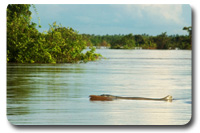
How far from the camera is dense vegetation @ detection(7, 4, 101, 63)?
63.0ft

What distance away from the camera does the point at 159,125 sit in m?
7.80

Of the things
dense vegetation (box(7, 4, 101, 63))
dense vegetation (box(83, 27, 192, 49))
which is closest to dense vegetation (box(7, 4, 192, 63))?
dense vegetation (box(7, 4, 101, 63))

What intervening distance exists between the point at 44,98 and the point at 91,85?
2867mm

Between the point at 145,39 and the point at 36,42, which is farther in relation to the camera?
the point at 36,42

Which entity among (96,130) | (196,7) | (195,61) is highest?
(196,7)

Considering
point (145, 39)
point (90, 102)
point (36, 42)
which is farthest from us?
point (36, 42)

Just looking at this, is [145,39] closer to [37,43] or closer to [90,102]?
[90,102]

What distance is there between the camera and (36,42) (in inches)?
807

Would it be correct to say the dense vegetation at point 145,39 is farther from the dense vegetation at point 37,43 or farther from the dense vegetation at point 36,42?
the dense vegetation at point 36,42

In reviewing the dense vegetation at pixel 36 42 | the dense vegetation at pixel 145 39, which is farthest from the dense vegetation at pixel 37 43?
the dense vegetation at pixel 145 39

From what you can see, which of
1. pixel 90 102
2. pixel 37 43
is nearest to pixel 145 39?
pixel 90 102

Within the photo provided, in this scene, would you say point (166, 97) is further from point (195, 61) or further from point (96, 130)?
point (96, 130)

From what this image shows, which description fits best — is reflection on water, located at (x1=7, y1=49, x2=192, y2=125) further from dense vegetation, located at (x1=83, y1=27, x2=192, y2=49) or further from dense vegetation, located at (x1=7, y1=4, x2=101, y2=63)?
dense vegetation, located at (x1=7, y1=4, x2=101, y2=63)
